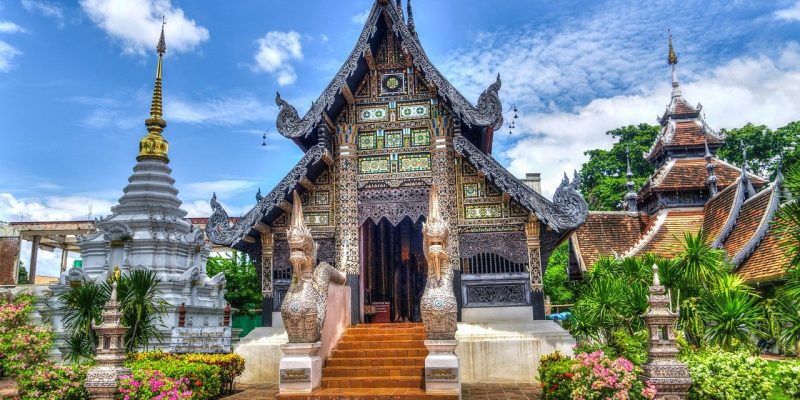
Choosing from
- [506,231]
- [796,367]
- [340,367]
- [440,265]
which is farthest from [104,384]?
[796,367]

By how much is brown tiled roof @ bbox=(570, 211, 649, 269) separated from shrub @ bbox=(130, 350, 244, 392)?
1156 cm

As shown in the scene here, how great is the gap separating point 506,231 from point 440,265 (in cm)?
307

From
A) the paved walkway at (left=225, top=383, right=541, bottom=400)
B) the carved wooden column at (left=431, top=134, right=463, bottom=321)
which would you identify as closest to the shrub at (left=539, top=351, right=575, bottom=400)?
the paved walkway at (left=225, top=383, right=541, bottom=400)

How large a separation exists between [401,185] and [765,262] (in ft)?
27.7

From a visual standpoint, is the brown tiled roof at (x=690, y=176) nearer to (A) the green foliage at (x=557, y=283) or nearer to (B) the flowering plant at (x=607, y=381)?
(A) the green foliage at (x=557, y=283)

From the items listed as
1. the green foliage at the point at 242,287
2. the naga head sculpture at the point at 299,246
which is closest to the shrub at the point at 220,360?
the naga head sculpture at the point at 299,246

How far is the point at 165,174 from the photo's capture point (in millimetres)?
17906

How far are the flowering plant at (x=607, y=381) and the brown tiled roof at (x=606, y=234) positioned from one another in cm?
1125

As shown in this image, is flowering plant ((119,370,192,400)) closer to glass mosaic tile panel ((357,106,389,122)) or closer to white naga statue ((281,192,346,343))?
white naga statue ((281,192,346,343))

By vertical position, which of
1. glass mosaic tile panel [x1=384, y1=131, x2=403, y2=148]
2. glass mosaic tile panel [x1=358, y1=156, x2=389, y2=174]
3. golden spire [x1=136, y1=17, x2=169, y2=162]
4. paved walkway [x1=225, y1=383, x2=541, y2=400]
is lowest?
paved walkway [x1=225, y1=383, x2=541, y2=400]

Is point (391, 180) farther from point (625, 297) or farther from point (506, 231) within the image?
point (625, 297)

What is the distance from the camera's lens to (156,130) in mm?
18484

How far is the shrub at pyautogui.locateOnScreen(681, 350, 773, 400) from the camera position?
6398 millimetres

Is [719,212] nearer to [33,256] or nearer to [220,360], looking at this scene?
[220,360]
